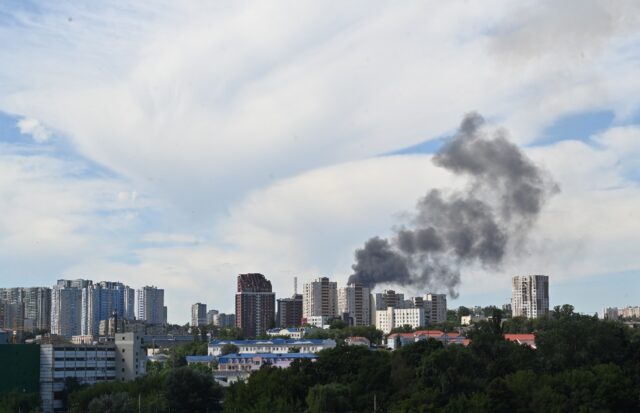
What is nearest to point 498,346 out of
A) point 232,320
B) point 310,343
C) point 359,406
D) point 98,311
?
point 359,406

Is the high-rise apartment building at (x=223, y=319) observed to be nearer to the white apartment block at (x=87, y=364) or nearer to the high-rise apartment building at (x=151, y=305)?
the high-rise apartment building at (x=151, y=305)

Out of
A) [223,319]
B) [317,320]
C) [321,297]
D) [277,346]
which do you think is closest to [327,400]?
[277,346]

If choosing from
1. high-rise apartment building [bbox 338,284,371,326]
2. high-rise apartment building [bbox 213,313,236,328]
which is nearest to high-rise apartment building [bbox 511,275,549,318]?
high-rise apartment building [bbox 338,284,371,326]

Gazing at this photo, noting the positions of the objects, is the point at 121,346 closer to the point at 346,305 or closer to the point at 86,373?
the point at 86,373

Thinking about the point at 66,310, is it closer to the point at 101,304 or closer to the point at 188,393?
the point at 101,304

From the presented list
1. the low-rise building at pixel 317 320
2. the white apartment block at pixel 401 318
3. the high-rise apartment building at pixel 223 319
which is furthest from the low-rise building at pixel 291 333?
the high-rise apartment building at pixel 223 319

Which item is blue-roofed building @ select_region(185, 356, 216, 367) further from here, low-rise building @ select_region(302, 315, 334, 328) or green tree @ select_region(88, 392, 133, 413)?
low-rise building @ select_region(302, 315, 334, 328)

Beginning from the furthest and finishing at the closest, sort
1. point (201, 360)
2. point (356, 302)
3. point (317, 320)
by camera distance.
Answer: point (356, 302) < point (317, 320) < point (201, 360)
